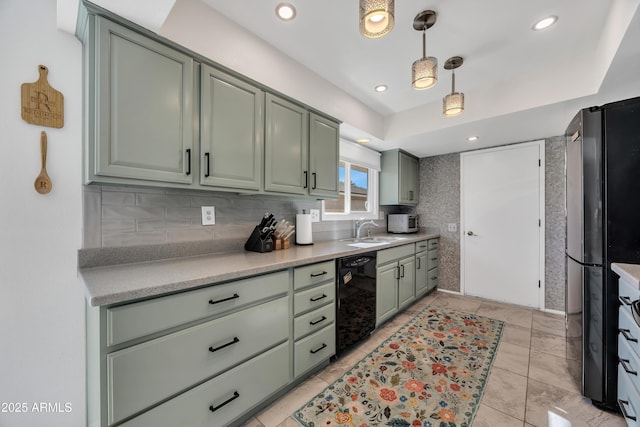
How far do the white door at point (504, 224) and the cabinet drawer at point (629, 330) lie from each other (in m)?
2.07

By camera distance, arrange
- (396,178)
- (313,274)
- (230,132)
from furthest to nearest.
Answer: (396,178)
(313,274)
(230,132)

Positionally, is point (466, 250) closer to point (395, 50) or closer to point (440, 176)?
point (440, 176)

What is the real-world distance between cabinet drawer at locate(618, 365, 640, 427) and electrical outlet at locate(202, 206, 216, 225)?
2.51 meters

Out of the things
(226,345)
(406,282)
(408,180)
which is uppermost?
(408,180)

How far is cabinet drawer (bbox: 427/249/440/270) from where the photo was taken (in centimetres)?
362

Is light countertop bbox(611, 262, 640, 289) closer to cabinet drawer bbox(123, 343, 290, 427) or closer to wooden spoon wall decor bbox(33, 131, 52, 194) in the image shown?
cabinet drawer bbox(123, 343, 290, 427)

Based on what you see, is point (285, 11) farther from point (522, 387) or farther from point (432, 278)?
point (432, 278)

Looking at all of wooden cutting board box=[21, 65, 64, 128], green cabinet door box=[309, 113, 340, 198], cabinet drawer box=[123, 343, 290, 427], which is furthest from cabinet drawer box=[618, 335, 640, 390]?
wooden cutting board box=[21, 65, 64, 128]

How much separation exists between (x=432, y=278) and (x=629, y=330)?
2.48m

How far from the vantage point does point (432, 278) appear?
3.73 m

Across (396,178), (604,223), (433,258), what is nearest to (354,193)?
(396,178)

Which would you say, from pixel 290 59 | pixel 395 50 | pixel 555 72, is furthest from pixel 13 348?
pixel 555 72

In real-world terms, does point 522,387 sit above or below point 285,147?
below

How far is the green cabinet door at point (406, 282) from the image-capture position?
112 inches
